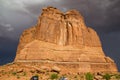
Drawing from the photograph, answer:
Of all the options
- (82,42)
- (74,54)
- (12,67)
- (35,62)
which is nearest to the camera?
(12,67)

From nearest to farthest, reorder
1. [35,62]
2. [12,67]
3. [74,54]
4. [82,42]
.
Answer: [12,67] → [35,62] → [74,54] → [82,42]

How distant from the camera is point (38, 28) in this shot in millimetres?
114125

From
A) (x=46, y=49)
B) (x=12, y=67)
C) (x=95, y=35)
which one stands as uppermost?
(x=95, y=35)

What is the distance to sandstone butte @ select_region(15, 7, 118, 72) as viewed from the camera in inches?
3984

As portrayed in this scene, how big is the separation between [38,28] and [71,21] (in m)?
12.7

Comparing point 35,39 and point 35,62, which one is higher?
point 35,39

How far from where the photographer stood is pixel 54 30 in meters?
113

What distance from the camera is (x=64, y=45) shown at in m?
110

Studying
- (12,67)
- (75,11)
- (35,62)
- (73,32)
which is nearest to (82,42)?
(73,32)

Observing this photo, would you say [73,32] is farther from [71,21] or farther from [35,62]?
[35,62]

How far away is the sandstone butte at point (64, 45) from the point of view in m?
101

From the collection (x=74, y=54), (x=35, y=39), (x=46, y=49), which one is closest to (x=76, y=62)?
(x=74, y=54)

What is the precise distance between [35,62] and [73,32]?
23699mm

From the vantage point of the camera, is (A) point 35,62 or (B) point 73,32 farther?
(B) point 73,32
